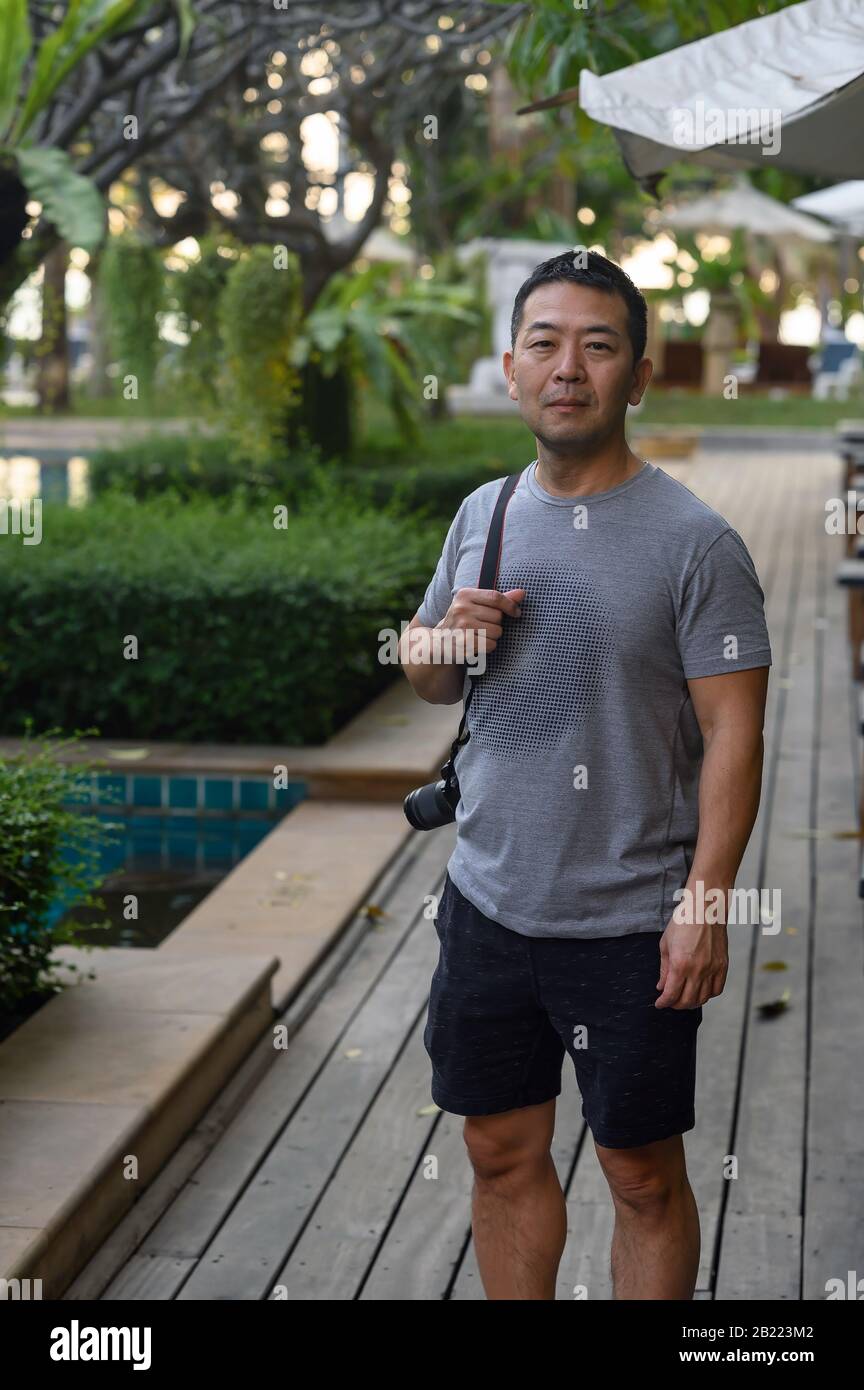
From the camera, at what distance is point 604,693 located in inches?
85.2

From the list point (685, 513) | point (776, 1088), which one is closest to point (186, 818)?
point (776, 1088)

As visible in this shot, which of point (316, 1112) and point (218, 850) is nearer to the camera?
point (316, 1112)

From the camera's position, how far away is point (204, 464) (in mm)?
10055

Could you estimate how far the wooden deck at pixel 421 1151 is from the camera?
2904 millimetres

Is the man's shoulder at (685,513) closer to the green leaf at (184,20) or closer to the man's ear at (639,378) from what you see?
the man's ear at (639,378)

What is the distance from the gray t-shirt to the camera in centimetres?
212

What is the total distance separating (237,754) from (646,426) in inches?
565

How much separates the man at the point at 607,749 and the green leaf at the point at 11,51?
14.5 feet

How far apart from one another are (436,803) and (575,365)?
68cm

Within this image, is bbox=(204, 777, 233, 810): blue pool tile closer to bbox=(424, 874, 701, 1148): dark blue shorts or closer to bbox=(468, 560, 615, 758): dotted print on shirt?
A: bbox=(424, 874, 701, 1148): dark blue shorts

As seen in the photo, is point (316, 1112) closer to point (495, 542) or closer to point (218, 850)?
point (495, 542)

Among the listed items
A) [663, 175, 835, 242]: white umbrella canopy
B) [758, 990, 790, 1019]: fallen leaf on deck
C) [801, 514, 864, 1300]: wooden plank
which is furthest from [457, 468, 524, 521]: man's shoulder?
[663, 175, 835, 242]: white umbrella canopy
